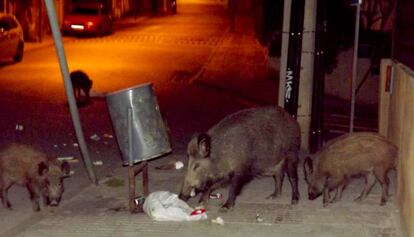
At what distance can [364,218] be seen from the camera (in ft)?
29.2

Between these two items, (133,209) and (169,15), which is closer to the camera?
(133,209)

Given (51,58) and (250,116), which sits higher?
(250,116)

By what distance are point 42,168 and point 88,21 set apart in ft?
108

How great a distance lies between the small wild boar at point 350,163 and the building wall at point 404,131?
0.62 feet

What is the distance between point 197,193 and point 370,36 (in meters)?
15.3

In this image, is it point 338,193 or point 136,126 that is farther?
point 338,193

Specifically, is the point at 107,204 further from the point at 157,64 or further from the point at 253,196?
the point at 157,64

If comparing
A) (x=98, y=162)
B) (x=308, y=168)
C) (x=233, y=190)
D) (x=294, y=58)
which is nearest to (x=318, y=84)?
(x=294, y=58)

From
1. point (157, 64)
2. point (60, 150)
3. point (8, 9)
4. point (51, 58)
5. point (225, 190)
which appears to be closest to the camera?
point (225, 190)

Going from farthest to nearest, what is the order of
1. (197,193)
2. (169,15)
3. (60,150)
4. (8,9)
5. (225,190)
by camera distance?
(169,15) → (8,9) → (60,150) → (225,190) → (197,193)

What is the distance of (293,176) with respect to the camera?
9.95 m

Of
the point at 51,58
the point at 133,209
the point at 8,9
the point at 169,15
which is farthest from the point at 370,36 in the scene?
the point at 169,15

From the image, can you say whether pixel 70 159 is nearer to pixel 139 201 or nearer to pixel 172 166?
pixel 172 166

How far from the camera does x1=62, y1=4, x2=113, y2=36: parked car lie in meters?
41.5
